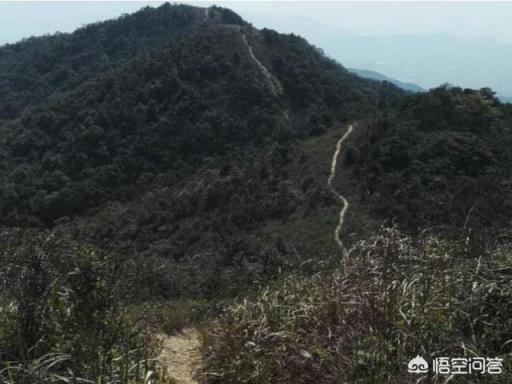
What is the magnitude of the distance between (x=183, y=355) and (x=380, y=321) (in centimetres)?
197

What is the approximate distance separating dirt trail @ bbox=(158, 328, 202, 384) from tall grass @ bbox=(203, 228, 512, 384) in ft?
0.67

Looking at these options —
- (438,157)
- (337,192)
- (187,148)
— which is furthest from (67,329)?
(187,148)

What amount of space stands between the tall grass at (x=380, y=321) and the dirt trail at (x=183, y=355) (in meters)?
0.20

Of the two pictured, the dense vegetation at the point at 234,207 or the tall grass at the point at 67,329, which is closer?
the tall grass at the point at 67,329

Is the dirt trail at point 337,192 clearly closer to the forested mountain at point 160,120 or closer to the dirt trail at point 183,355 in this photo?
the forested mountain at point 160,120

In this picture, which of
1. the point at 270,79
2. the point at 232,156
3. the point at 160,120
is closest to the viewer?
the point at 232,156

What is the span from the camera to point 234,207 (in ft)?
81.1

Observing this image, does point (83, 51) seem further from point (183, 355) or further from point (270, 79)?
point (183, 355)

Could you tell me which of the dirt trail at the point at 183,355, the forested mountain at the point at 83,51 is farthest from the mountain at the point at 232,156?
the dirt trail at the point at 183,355

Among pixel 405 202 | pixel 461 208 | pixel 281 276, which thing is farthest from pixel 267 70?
pixel 281 276

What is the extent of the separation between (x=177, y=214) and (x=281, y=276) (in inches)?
793

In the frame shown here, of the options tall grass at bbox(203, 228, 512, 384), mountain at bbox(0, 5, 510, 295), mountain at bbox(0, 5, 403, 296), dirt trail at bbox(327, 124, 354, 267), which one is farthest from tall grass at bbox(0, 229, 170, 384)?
mountain at bbox(0, 5, 403, 296)

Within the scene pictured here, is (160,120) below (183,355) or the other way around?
the other way around

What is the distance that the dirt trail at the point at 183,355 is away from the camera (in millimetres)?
4703
